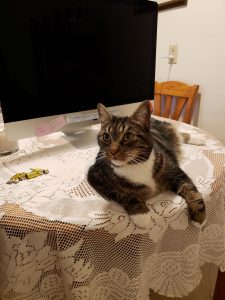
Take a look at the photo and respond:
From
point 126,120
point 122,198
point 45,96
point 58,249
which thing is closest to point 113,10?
point 45,96

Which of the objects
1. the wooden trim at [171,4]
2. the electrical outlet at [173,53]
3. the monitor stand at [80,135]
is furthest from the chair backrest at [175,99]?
the monitor stand at [80,135]

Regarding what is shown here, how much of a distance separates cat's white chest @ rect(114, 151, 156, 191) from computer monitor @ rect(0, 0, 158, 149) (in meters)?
0.37

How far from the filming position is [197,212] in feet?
1.71

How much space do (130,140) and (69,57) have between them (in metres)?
0.42

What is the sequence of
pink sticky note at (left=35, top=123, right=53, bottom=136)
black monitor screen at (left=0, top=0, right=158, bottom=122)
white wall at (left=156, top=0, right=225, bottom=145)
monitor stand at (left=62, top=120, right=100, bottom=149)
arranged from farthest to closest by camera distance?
1. white wall at (left=156, top=0, right=225, bottom=145)
2. monitor stand at (left=62, top=120, right=100, bottom=149)
3. pink sticky note at (left=35, top=123, right=53, bottom=136)
4. black monitor screen at (left=0, top=0, right=158, bottom=122)

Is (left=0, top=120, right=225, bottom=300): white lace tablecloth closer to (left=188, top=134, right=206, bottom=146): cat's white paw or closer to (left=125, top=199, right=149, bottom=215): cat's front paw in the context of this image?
(left=125, top=199, right=149, bottom=215): cat's front paw

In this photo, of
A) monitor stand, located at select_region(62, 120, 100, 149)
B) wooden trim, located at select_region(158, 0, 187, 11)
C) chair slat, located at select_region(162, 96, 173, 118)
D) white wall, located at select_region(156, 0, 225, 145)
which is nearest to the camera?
monitor stand, located at select_region(62, 120, 100, 149)

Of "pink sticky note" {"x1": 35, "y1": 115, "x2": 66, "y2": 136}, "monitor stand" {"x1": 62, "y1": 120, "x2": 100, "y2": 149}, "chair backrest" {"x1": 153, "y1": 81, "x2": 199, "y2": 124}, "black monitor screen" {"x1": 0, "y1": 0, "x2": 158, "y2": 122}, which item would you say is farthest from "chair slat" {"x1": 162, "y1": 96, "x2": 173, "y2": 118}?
"pink sticky note" {"x1": 35, "y1": 115, "x2": 66, "y2": 136}

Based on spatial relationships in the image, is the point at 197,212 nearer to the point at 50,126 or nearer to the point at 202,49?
the point at 50,126

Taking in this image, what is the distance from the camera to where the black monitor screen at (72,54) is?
0.68m

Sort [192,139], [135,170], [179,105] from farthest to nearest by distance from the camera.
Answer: [179,105] → [192,139] → [135,170]

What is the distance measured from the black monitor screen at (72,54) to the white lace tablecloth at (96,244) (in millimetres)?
310

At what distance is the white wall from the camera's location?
1.30 m

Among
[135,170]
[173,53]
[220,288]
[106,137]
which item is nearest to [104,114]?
[106,137]
